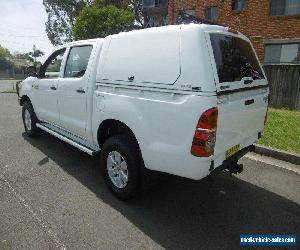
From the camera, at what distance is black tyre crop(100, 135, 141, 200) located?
363 centimetres

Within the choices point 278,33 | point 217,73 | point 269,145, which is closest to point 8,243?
point 217,73

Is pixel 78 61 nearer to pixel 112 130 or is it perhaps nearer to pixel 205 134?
pixel 112 130

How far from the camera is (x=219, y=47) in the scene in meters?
3.23

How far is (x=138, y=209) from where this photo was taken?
12.2ft

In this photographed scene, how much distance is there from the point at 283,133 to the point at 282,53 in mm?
A: 9261

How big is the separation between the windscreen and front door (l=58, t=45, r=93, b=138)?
2.00 metres

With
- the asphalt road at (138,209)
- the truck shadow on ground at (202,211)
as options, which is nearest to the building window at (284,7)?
the asphalt road at (138,209)

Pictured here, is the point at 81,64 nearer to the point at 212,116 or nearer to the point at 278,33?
the point at 212,116

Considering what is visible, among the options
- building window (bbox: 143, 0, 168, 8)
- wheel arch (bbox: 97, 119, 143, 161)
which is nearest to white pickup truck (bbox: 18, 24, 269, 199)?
wheel arch (bbox: 97, 119, 143, 161)

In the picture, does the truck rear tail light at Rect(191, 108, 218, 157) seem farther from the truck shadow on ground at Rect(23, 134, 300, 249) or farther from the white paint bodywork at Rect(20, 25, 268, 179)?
the truck shadow on ground at Rect(23, 134, 300, 249)

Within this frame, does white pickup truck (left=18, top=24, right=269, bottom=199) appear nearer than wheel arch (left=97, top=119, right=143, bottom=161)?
Yes

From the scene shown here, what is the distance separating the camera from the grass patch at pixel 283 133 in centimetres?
593

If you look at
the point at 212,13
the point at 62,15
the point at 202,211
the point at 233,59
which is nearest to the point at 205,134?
the point at 233,59

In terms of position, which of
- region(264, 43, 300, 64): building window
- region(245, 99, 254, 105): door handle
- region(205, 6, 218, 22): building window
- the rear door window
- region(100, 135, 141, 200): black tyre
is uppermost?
region(205, 6, 218, 22): building window
